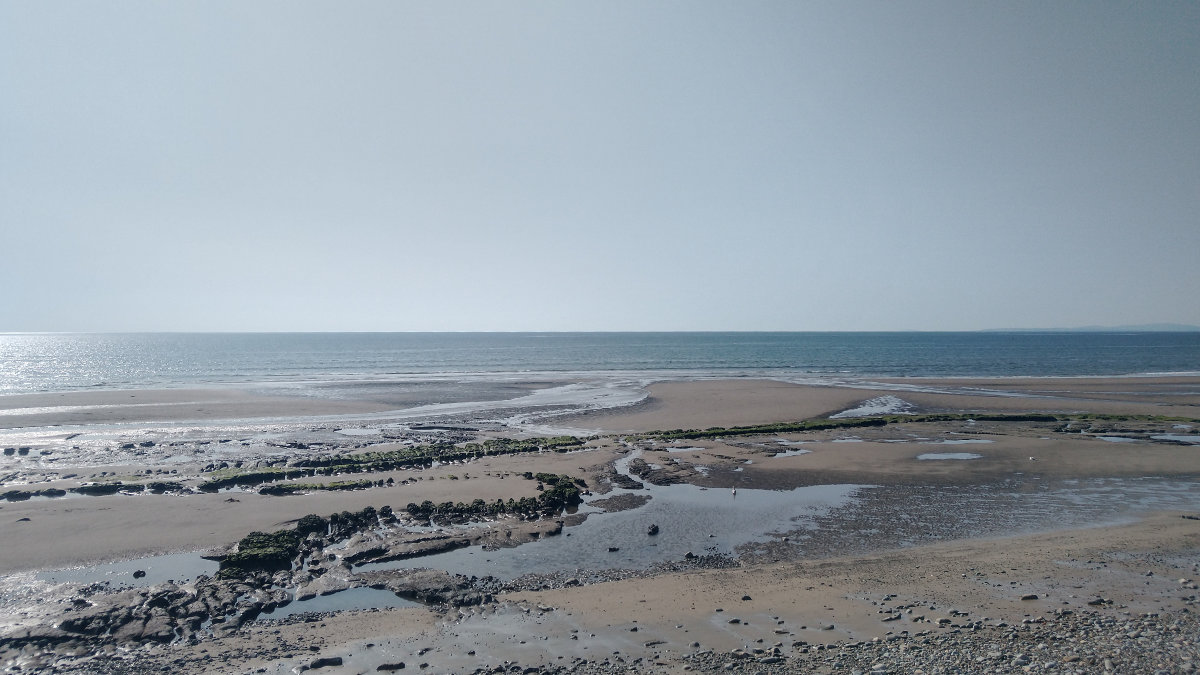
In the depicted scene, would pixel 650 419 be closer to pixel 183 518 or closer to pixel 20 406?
pixel 183 518

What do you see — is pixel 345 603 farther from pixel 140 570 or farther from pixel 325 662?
pixel 140 570

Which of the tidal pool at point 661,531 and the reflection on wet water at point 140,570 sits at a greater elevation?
the tidal pool at point 661,531

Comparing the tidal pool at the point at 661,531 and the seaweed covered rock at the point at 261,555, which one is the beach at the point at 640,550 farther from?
the seaweed covered rock at the point at 261,555

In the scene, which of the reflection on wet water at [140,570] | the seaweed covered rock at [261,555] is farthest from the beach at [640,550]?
the seaweed covered rock at [261,555]

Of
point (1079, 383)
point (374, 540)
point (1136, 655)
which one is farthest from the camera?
point (1079, 383)

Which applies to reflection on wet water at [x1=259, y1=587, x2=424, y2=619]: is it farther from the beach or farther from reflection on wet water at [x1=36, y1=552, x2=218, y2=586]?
reflection on wet water at [x1=36, y1=552, x2=218, y2=586]

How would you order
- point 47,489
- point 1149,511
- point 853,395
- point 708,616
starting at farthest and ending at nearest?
point 853,395 → point 47,489 → point 1149,511 → point 708,616

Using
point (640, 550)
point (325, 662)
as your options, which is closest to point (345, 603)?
point (325, 662)

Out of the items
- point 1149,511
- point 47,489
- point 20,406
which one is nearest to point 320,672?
point 47,489
